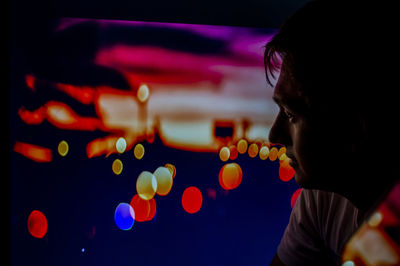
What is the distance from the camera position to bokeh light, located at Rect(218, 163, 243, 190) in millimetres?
1178

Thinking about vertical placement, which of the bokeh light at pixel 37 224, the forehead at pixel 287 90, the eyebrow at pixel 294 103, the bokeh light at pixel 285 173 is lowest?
the bokeh light at pixel 37 224

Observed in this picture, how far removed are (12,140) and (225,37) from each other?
2.65ft

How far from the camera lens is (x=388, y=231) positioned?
12.6 inches

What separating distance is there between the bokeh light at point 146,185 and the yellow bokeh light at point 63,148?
0.87 feet

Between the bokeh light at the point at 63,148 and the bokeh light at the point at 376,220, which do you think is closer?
the bokeh light at the point at 376,220

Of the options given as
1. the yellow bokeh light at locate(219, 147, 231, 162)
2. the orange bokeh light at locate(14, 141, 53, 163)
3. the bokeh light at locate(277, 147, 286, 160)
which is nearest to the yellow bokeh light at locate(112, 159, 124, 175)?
the orange bokeh light at locate(14, 141, 53, 163)

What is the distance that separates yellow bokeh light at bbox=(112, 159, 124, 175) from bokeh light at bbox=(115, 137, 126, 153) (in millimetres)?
37

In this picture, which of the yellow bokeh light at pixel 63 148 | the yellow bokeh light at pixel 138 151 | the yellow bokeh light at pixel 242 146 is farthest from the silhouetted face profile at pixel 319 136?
the yellow bokeh light at pixel 63 148

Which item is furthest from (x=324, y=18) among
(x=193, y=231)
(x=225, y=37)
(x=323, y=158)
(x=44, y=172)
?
(x=44, y=172)

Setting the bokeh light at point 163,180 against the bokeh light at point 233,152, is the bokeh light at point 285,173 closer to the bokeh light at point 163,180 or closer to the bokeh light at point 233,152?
the bokeh light at point 233,152

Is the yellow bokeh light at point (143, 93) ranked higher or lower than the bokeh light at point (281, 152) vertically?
higher

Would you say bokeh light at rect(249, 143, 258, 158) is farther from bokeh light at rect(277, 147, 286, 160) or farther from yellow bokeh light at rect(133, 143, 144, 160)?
yellow bokeh light at rect(133, 143, 144, 160)

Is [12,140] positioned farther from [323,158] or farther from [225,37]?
[323,158]

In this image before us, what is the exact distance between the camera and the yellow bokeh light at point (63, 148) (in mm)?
1142
